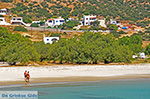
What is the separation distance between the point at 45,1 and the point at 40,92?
418 feet

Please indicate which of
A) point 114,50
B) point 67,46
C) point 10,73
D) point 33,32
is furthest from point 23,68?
point 33,32

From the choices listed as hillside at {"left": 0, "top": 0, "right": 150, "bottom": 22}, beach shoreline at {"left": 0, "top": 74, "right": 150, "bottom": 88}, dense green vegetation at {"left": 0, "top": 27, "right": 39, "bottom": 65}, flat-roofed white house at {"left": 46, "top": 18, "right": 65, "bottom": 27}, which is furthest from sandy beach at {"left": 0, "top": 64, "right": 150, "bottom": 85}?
hillside at {"left": 0, "top": 0, "right": 150, "bottom": 22}

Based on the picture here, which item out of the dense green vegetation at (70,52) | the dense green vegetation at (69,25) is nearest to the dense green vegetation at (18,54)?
the dense green vegetation at (70,52)

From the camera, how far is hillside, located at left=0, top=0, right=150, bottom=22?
143075mm

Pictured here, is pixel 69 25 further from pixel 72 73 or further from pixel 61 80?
pixel 61 80

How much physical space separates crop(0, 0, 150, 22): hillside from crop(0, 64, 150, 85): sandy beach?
81.6 metres

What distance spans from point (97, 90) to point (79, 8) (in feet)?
380

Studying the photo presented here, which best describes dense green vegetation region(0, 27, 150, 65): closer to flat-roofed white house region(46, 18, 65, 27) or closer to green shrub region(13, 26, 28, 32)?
green shrub region(13, 26, 28, 32)

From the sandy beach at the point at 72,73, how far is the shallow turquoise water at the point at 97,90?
13.0 feet

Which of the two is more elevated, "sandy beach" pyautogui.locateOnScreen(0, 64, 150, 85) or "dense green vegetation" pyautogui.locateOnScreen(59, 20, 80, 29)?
"dense green vegetation" pyautogui.locateOnScreen(59, 20, 80, 29)

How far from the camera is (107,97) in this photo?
33188 millimetres

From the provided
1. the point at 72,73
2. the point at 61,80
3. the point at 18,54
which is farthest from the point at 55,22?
the point at 61,80

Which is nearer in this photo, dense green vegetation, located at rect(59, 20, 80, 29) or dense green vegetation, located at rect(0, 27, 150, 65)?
dense green vegetation, located at rect(0, 27, 150, 65)

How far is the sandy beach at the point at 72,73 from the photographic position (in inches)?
1724
